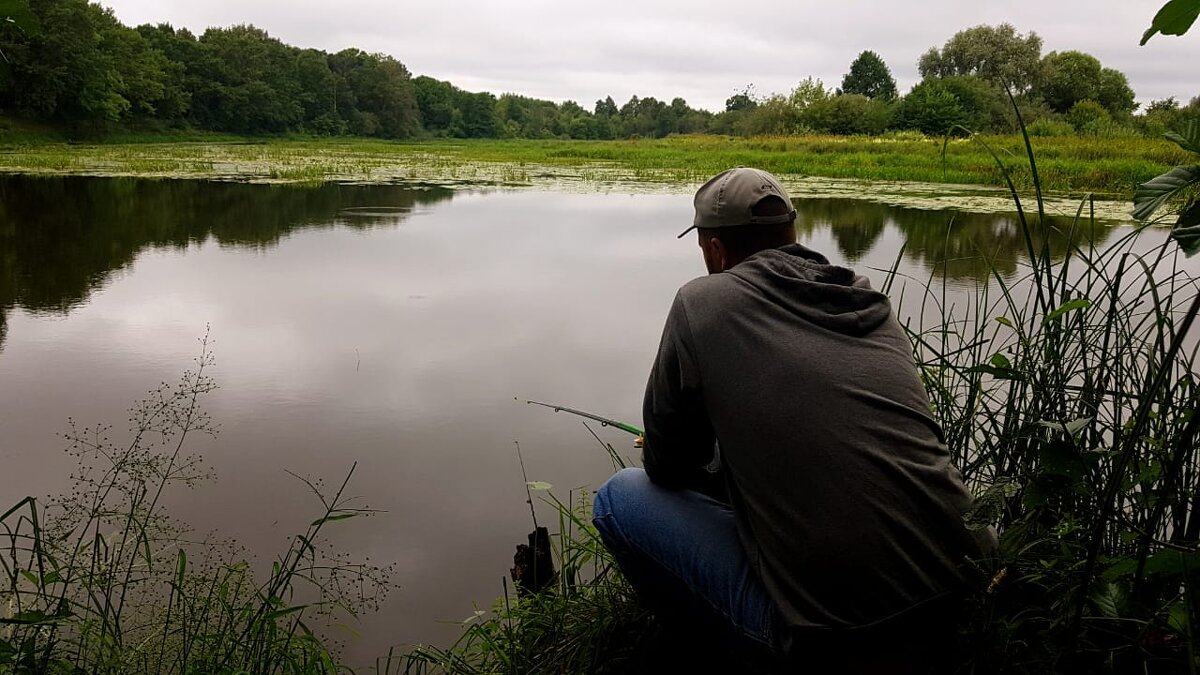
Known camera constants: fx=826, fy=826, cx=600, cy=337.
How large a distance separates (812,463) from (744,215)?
1.57 feet

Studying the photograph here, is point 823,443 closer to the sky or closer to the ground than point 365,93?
closer to the ground

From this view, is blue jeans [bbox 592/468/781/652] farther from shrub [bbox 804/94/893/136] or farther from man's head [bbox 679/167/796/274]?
shrub [bbox 804/94/893/136]

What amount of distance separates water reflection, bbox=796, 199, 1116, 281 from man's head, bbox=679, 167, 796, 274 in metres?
4.44

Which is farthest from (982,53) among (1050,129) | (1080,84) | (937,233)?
(937,233)

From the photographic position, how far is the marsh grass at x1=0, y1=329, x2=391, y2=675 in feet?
4.79

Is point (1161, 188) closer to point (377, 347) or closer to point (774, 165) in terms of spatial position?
point (377, 347)

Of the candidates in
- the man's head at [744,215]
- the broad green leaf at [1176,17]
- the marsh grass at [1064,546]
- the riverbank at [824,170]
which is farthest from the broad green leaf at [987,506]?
the riverbank at [824,170]

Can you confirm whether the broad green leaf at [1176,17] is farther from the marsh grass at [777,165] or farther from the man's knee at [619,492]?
the marsh grass at [777,165]

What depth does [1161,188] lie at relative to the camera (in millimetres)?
908

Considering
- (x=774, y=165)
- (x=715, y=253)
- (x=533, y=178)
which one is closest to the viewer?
(x=715, y=253)

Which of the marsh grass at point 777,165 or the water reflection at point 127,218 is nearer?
the water reflection at point 127,218

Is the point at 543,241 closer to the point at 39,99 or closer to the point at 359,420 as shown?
the point at 359,420

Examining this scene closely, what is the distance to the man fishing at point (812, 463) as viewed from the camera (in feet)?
3.75

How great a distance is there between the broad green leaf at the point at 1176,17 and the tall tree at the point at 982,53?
97.3 ft
